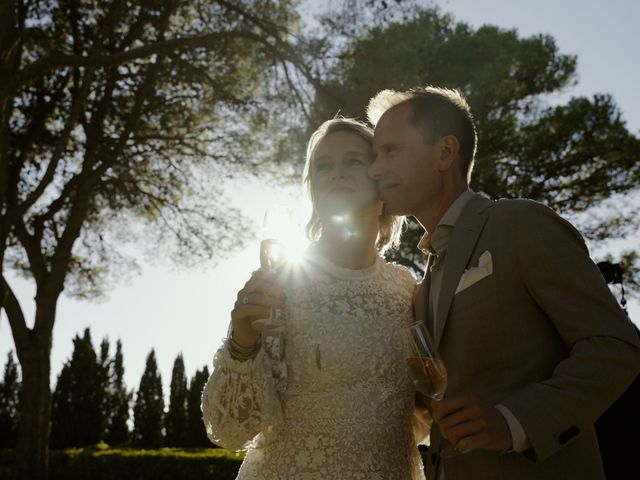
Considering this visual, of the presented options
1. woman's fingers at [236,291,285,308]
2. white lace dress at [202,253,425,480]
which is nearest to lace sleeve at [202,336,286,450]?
white lace dress at [202,253,425,480]

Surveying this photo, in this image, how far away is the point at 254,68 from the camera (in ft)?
43.2

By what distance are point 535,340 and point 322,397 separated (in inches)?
38.4

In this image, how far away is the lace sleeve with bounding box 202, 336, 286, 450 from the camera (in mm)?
2549

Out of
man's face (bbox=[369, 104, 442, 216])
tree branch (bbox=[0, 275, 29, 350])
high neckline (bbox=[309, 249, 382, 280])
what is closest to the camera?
man's face (bbox=[369, 104, 442, 216])

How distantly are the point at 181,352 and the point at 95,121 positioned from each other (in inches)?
1148

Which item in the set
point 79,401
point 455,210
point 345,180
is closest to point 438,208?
point 455,210

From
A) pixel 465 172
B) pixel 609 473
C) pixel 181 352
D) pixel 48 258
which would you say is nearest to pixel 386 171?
pixel 465 172

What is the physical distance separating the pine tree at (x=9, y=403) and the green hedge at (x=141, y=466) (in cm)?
1230

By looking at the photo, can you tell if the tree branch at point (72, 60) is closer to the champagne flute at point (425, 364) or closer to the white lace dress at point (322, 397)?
the white lace dress at point (322, 397)

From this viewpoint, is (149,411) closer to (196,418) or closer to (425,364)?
(196,418)

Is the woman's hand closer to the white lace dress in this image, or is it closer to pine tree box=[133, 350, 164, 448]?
the white lace dress

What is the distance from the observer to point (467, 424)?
1.71 metres

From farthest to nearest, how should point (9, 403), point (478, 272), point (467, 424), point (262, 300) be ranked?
point (9, 403) → point (262, 300) → point (478, 272) → point (467, 424)

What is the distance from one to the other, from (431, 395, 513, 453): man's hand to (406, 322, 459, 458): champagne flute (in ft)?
0.49
